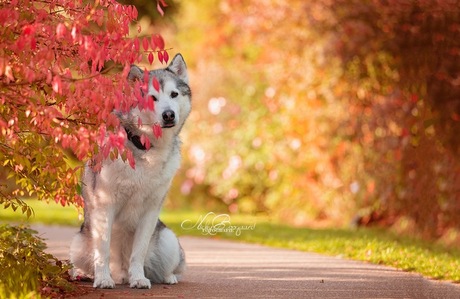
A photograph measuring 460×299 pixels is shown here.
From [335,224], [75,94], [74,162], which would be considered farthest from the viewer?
[74,162]

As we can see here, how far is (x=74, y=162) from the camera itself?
2716cm

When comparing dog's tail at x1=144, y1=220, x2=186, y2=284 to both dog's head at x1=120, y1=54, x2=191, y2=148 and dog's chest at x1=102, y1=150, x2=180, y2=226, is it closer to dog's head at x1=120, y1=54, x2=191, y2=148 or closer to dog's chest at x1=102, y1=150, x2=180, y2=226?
dog's chest at x1=102, y1=150, x2=180, y2=226

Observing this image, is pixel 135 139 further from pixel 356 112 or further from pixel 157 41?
pixel 356 112

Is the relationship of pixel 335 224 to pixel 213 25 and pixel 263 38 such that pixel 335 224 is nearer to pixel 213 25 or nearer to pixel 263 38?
pixel 263 38

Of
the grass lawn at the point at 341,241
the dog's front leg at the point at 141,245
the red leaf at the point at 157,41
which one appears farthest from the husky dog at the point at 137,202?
the grass lawn at the point at 341,241

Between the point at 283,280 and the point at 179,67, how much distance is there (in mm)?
2151

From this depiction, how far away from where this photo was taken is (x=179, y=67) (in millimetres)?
7609

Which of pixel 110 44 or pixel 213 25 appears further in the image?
pixel 213 25

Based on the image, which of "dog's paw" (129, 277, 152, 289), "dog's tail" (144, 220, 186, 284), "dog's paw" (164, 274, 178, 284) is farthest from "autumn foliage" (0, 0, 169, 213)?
"dog's paw" (164, 274, 178, 284)

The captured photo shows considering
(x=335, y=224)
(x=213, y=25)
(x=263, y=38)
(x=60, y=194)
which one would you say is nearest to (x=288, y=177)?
(x=335, y=224)

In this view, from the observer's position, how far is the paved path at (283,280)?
689cm

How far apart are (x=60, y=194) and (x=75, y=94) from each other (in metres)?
1.33

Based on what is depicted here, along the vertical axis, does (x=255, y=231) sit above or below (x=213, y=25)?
below

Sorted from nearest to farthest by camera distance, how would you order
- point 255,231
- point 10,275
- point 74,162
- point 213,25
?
point 10,275 → point 255,231 → point 213,25 → point 74,162
